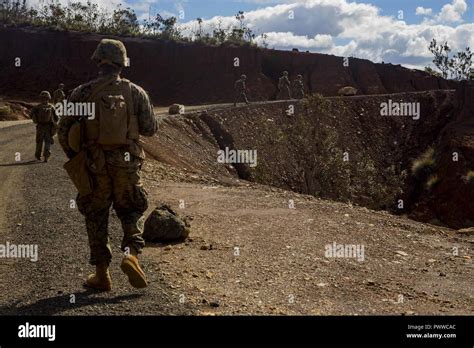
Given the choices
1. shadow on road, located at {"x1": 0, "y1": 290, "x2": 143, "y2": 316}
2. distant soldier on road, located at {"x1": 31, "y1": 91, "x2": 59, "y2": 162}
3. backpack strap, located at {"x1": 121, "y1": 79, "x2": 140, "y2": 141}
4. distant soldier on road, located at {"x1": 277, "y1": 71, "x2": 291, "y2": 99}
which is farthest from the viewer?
distant soldier on road, located at {"x1": 277, "y1": 71, "x2": 291, "y2": 99}

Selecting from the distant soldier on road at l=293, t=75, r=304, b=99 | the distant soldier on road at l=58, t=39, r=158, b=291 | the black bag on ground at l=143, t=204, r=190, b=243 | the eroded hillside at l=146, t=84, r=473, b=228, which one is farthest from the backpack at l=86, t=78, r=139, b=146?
the distant soldier on road at l=293, t=75, r=304, b=99

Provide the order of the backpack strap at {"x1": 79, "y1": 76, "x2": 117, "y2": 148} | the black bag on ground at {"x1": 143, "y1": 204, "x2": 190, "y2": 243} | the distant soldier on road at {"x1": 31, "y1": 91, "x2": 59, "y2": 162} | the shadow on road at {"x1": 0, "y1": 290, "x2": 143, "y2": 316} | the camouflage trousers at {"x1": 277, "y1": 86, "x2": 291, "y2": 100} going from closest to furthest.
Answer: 1. the shadow on road at {"x1": 0, "y1": 290, "x2": 143, "y2": 316}
2. the backpack strap at {"x1": 79, "y1": 76, "x2": 117, "y2": 148}
3. the black bag on ground at {"x1": 143, "y1": 204, "x2": 190, "y2": 243}
4. the distant soldier on road at {"x1": 31, "y1": 91, "x2": 59, "y2": 162}
5. the camouflage trousers at {"x1": 277, "y1": 86, "x2": 291, "y2": 100}

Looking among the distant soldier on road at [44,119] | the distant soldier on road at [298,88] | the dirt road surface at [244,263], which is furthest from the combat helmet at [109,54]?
the distant soldier on road at [298,88]

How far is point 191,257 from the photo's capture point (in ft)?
22.8

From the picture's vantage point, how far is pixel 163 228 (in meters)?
7.61

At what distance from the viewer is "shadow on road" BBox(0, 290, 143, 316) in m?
4.78

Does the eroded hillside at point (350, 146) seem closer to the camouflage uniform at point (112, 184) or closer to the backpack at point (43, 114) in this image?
the backpack at point (43, 114)

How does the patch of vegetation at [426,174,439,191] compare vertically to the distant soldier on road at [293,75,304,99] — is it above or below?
below

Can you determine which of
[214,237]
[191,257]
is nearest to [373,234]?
[214,237]

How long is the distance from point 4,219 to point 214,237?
296cm

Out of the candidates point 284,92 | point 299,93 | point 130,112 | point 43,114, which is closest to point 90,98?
point 130,112

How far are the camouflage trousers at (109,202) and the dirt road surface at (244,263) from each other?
16.3 inches

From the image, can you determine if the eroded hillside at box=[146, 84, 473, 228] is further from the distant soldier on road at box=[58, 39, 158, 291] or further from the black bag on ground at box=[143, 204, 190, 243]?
the distant soldier on road at box=[58, 39, 158, 291]
